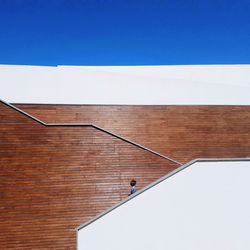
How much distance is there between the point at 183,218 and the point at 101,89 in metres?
5.52

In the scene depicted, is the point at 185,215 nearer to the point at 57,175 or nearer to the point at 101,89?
the point at 57,175

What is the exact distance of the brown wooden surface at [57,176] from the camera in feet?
16.1

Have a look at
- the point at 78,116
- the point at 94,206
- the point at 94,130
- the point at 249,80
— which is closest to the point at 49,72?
the point at 78,116

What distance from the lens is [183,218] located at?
4008 millimetres

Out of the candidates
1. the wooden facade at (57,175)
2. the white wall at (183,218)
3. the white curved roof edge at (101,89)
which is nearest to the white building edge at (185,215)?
the white wall at (183,218)

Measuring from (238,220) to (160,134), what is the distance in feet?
13.7

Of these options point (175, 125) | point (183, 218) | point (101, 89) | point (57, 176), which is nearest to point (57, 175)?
point (57, 176)

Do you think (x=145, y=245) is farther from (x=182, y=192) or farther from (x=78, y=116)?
(x=78, y=116)

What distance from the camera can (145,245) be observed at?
3.98 meters

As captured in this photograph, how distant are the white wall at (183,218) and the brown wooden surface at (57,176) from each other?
4.21ft

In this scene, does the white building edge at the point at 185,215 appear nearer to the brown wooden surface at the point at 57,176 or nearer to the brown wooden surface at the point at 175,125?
the brown wooden surface at the point at 57,176

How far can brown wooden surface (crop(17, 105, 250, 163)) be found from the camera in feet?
24.8

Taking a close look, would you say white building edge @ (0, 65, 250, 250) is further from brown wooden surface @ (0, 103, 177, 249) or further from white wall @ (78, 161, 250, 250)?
brown wooden surface @ (0, 103, 177, 249)

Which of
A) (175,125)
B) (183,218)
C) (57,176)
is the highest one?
(175,125)
